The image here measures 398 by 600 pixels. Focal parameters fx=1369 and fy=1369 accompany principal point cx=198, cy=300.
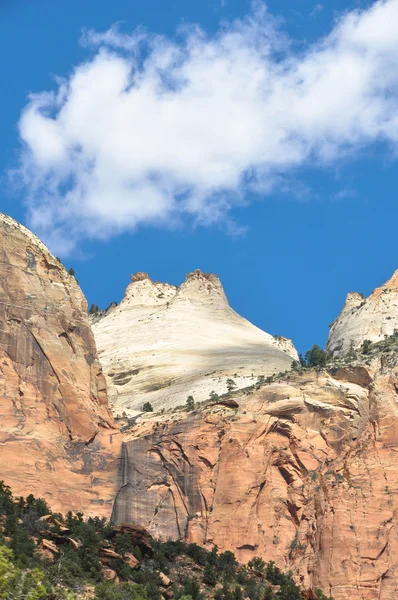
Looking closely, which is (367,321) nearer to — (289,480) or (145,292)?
(289,480)

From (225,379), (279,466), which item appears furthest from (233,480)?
(225,379)

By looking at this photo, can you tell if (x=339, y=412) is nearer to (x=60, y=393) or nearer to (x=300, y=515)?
(x=300, y=515)

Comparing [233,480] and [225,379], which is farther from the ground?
[225,379]

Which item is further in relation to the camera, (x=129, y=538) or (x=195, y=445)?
Result: (x=195, y=445)

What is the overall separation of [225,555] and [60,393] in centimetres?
1386

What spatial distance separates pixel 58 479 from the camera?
252ft

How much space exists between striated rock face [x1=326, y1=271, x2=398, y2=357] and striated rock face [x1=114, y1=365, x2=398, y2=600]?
21005 mm

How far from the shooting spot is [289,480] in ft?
261

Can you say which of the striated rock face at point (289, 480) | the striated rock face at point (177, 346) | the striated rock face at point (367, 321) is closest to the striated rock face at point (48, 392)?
the striated rock face at point (289, 480)

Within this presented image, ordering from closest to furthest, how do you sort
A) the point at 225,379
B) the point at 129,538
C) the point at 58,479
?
the point at 129,538 < the point at 58,479 < the point at 225,379

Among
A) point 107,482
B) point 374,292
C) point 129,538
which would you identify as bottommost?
point 129,538

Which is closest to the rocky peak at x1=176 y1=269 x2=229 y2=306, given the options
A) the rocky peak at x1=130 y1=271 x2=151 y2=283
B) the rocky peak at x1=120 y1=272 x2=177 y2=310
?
the rocky peak at x1=120 y1=272 x2=177 y2=310

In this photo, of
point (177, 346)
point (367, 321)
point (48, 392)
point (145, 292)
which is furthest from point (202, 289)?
point (48, 392)

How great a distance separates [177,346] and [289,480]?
41136mm
